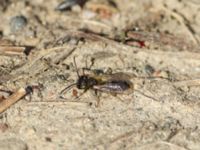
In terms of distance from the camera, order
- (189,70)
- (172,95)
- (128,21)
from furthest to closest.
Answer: (128,21) < (189,70) < (172,95)

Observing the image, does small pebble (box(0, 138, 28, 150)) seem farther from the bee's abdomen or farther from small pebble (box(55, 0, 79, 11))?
small pebble (box(55, 0, 79, 11))

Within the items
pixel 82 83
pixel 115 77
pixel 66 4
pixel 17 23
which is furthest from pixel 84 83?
pixel 66 4

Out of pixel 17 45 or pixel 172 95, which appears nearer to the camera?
pixel 172 95

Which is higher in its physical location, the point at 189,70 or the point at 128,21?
the point at 128,21

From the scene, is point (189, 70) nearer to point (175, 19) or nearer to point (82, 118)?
point (175, 19)

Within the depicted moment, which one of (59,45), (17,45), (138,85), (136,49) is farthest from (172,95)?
(17,45)

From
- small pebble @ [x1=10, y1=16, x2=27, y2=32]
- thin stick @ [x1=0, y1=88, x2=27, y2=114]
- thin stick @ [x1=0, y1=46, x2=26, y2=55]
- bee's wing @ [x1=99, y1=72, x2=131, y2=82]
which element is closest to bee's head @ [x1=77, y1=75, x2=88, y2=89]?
bee's wing @ [x1=99, y1=72, x2=131, y2=82]

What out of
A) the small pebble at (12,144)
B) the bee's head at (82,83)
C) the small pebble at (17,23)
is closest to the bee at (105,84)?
the bee's head at (82,83)
